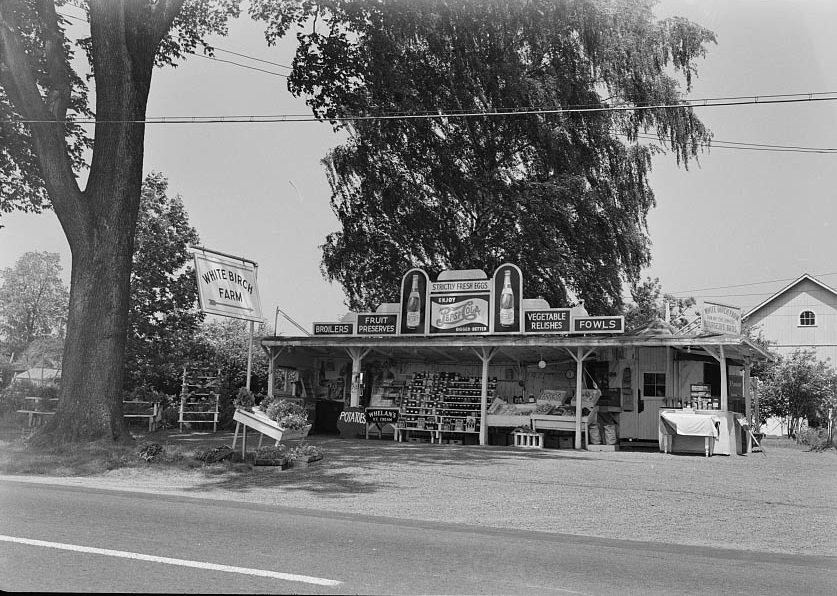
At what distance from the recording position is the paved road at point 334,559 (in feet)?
17.2

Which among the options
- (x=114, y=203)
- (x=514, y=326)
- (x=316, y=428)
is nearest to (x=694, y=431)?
(x=514, y=326)

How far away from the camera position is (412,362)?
78.2 feet

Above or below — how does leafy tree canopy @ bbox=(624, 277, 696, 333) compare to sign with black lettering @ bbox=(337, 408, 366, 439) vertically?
above

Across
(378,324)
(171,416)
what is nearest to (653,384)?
(378,324)

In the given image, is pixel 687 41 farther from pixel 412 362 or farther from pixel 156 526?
pixel 156 526

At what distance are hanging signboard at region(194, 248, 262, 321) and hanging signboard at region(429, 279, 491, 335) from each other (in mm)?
6083

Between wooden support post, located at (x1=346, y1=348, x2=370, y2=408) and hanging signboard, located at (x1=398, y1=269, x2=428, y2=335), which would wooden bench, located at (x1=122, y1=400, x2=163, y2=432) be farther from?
hanging signboard, located at (x1=398, y1=269, x2=428, y2=335)

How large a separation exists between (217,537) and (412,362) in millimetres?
17128

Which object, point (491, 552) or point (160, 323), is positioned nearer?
point (491, 552)

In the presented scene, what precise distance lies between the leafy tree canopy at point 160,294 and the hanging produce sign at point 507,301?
37.2 feet

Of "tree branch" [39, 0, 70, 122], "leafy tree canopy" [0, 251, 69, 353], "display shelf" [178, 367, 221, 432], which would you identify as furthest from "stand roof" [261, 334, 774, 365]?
"leafy tree canopy" [0, 251, 69, 353]

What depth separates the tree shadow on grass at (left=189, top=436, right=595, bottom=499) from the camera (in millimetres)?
11555

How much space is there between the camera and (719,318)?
1853cm

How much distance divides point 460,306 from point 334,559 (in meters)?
15.3
